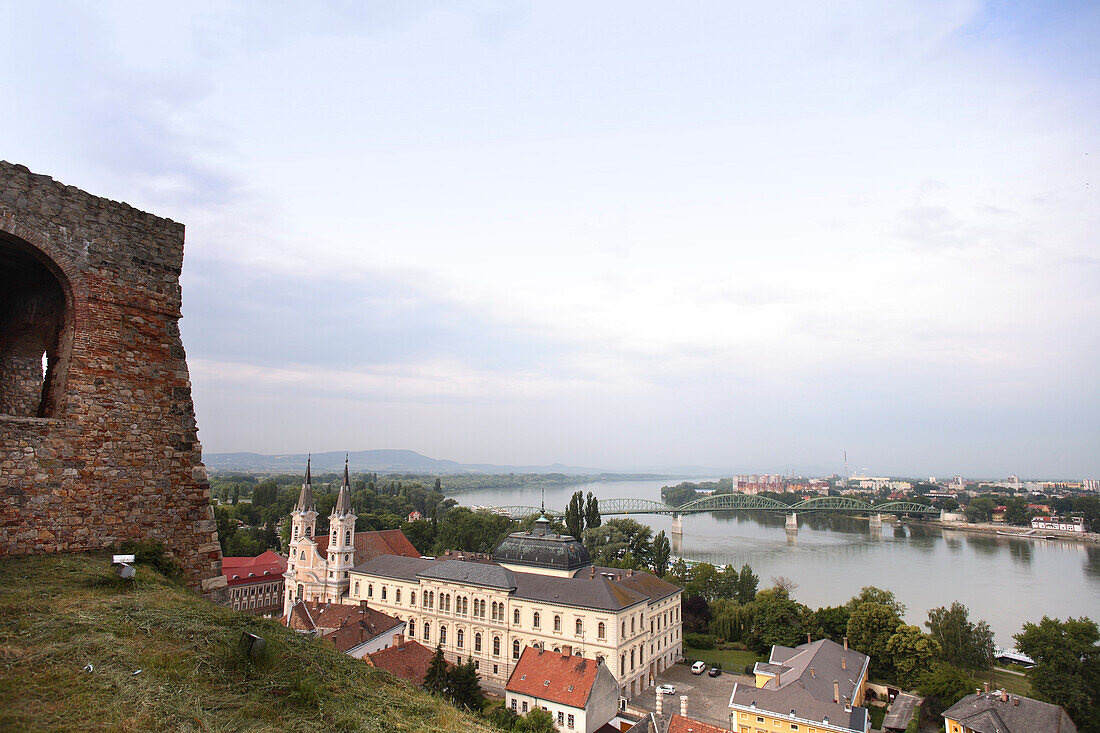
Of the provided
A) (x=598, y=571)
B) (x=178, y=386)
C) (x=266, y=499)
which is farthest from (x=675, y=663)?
(x=266, y=499)

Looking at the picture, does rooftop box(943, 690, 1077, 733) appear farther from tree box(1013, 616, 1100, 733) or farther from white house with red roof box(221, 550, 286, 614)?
white house with red roof box(221, 550, 286, 614)

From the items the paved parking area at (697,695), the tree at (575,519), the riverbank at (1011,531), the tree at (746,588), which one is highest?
the tree at (575,519)

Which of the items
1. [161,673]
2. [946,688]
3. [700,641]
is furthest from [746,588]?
[161,673]

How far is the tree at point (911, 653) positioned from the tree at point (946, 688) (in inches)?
93.0

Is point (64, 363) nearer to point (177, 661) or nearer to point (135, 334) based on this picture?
point (135, 334)

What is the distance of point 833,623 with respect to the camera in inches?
1184

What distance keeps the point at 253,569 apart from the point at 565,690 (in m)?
27.4

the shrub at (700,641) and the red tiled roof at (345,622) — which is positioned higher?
the red tiled roof at (345,622)

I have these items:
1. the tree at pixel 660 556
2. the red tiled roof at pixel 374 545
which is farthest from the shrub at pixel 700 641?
the red tiled roof at pixel 374 545

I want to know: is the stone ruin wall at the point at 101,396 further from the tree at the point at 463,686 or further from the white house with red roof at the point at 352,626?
the white house with red roof at the point at 352,626

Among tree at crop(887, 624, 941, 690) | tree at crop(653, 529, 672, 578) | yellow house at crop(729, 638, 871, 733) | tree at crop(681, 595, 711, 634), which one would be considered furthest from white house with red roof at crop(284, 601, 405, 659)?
tree at crop(887, 624, 941, 690)

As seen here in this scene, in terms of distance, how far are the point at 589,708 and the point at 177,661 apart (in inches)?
810

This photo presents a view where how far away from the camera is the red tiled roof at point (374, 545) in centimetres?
3812

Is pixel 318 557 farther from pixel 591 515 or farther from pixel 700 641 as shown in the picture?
pixel 591 515
